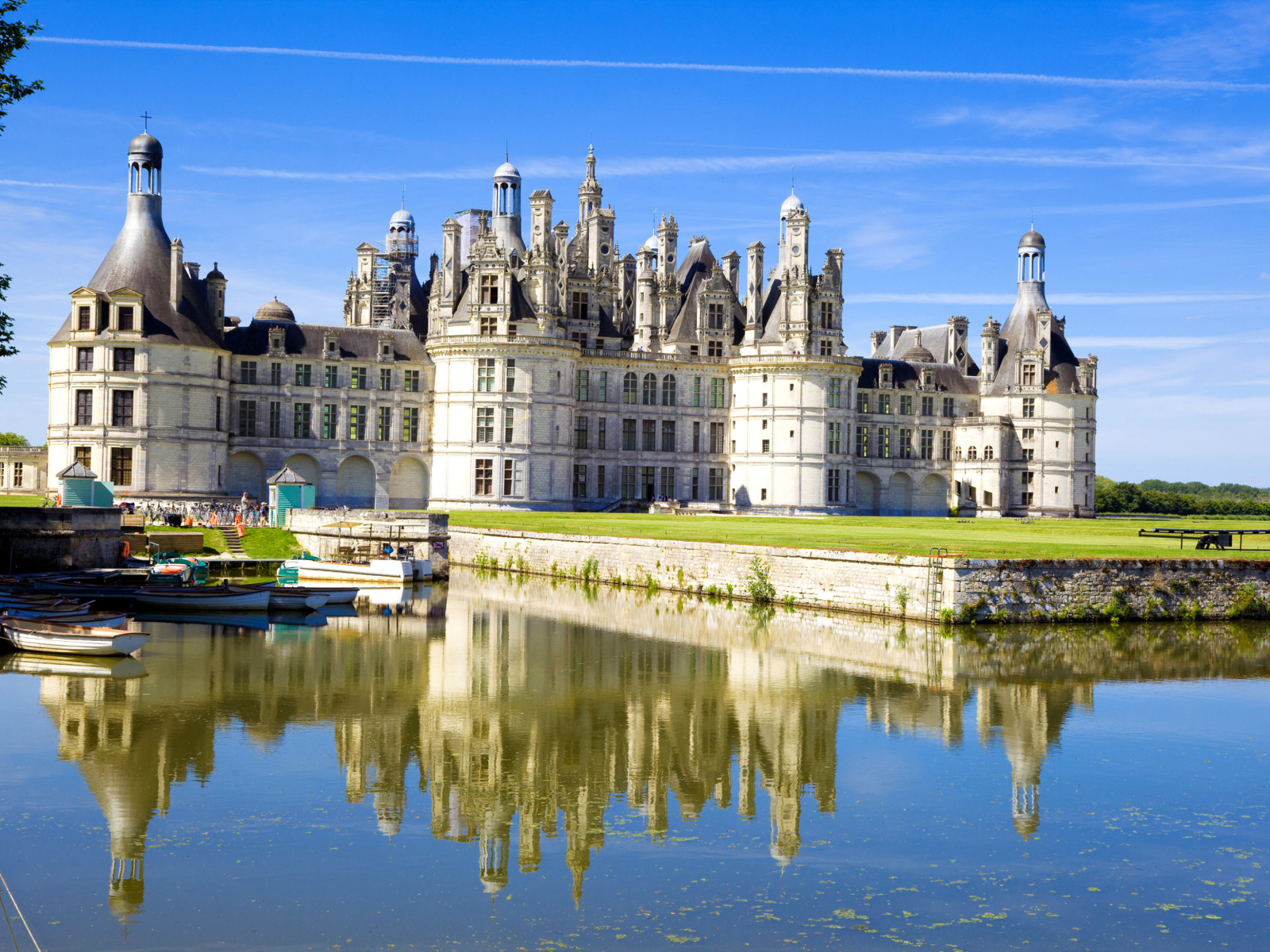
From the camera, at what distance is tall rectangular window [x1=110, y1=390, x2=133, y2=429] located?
54.0 metres

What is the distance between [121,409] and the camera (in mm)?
54156

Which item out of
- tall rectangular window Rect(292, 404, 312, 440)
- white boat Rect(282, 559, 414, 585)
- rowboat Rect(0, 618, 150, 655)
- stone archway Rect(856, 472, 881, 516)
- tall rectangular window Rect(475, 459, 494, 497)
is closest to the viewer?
rowboat Rect(0, 618, 150, 655)

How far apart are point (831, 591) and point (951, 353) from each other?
4794 centimetres

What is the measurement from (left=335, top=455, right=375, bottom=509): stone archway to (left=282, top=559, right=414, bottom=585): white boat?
915 inches

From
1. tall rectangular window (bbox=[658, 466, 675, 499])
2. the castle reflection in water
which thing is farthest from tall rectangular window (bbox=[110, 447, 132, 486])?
tall rectangular window (bbox=[658, 466, 675, 499])

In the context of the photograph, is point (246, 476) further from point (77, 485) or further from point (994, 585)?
point (994, 585)

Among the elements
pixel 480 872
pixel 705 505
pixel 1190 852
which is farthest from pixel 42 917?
pixel 705 505

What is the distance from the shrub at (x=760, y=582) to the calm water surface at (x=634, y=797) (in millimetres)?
8105

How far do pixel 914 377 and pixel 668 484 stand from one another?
17.8 metres

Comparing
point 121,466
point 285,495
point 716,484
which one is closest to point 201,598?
point 285,495

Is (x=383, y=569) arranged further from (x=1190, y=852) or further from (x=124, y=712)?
(x=1190, y=852)

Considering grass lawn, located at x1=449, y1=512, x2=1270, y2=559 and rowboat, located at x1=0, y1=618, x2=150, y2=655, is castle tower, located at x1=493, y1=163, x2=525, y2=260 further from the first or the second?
rowboat, located at x1=0, y1=618, x2=150, y2=655

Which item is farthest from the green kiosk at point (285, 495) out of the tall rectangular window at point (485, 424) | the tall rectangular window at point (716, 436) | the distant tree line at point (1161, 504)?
the distant tree line at point (1161, 504)

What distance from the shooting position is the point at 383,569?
125 ft
